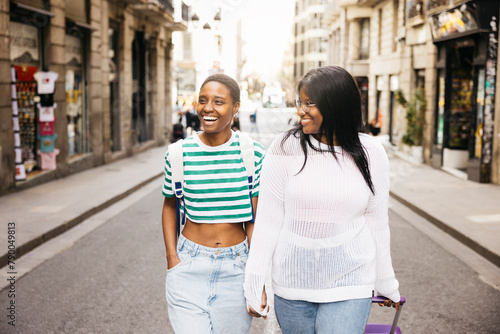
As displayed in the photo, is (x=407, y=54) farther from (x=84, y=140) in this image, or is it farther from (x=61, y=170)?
(x=61, y=170)

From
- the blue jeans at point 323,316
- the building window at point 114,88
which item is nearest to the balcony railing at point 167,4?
the building window at point 114,88

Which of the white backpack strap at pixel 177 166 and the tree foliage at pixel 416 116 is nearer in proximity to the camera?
the white backpack strap at pixel 177 166

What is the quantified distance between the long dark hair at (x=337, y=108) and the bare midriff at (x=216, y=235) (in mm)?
556

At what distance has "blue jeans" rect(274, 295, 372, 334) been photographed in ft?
8.06

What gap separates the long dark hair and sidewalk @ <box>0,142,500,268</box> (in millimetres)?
5216

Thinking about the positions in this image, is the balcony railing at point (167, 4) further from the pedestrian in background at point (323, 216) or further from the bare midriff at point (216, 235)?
the pedestrian in background at point (323, 216)

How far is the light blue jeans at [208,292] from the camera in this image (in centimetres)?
274

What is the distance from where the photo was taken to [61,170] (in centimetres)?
1419

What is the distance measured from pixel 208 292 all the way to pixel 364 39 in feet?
106

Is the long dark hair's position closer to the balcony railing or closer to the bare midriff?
the bare midriff

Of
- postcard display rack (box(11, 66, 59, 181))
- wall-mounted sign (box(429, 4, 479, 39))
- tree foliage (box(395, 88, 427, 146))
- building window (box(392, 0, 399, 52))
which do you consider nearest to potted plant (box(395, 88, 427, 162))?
tree foliage (box(395, 88, 427, 146))

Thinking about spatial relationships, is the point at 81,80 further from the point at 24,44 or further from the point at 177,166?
the point at 177,166

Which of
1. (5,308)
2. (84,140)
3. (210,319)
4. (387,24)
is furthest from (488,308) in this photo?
(387,24)

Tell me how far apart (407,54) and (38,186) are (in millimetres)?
13745
